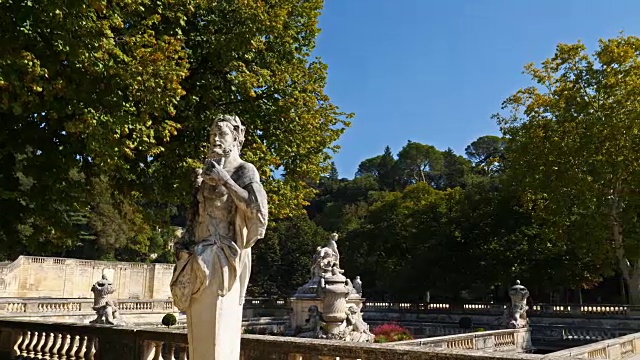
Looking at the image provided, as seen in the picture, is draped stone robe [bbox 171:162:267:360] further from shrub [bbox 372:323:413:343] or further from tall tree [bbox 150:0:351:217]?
shrub [bbox 372:323:413:343]

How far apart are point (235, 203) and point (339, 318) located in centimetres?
1209

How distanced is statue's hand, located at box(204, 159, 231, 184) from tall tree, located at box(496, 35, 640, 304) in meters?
25.3

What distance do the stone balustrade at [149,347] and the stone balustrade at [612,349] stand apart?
433 cm

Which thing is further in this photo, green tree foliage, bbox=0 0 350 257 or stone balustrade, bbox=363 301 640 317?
stone balustrade, bbox=363 301 640 317

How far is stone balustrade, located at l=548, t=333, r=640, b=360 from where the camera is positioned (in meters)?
10.5

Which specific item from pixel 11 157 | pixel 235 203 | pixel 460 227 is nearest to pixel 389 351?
pixel 235 203

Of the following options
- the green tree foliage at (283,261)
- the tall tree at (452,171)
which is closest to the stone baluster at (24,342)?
the green tree foliage at (283,261)

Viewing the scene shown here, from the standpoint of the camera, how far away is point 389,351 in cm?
600

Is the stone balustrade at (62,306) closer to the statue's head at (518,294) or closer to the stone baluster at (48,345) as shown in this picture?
the stone baluster at (48,345)

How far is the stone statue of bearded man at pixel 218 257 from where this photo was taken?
14.8 ft

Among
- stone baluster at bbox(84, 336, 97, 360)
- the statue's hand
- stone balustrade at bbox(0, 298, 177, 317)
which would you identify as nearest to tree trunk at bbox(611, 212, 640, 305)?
stone balustrade at bbox(0, 298, 177, 317)

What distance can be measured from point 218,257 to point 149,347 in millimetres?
3844

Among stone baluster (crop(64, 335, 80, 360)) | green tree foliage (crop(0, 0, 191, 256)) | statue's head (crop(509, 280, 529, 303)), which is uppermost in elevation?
green tree foliage (crop(0, 0, 191, 256))

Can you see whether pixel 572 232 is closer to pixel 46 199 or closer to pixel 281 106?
pixel 281 106
